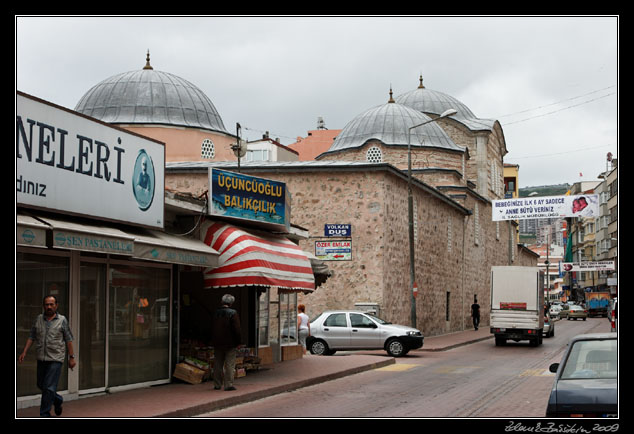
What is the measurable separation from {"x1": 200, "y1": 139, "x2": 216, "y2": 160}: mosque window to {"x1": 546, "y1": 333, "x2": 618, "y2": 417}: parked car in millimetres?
34040

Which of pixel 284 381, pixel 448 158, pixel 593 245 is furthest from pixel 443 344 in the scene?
pixel 593 245

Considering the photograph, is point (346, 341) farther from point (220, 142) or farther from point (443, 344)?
point (220, 142)

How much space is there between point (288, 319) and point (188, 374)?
20.8 ft

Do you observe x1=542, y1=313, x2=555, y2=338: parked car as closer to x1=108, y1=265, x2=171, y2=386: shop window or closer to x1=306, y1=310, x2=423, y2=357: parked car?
x1=306, y1=310, x2=423, y2=357: parked car

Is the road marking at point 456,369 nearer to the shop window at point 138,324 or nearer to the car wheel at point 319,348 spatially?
the car wheel at point 319,348

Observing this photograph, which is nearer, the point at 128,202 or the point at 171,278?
the point at 128,202

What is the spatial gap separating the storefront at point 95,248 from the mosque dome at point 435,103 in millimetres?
48743

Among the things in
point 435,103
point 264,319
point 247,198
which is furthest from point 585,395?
point 435,103

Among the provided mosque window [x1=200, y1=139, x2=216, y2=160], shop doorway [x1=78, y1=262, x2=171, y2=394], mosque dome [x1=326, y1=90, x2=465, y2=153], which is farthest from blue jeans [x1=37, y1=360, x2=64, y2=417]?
mosque dome [x1=326, y1=90, x2=465, y2=153]

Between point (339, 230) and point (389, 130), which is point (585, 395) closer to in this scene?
point (339, 230)

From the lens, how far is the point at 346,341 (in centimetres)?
2473

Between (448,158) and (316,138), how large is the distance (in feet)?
93.8

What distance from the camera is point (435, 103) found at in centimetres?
6297

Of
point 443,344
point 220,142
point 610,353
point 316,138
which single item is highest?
point 316,138
